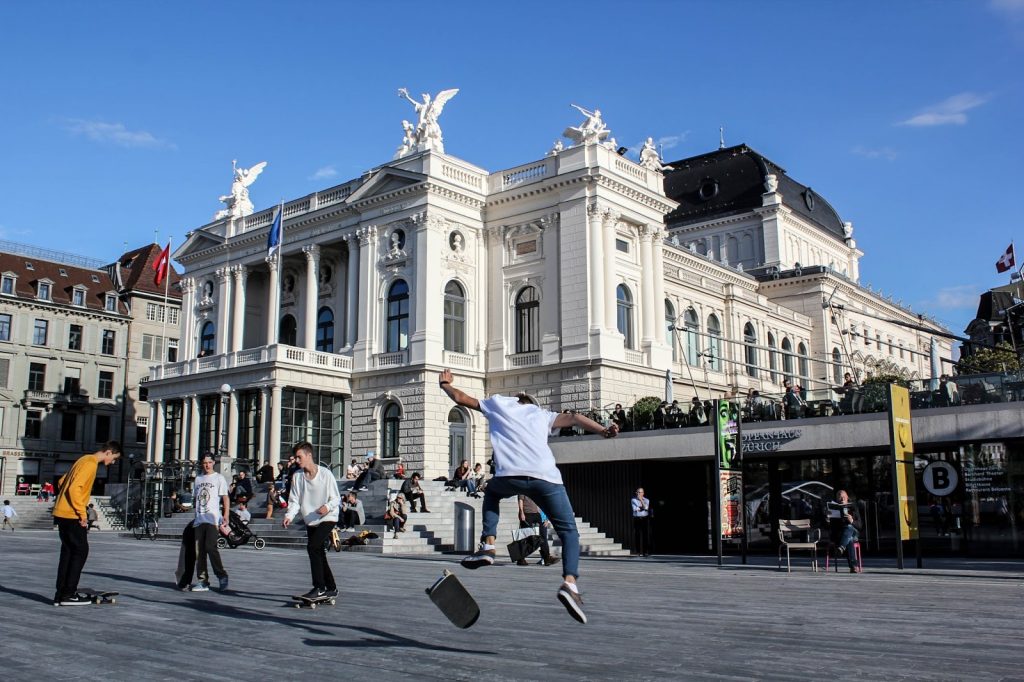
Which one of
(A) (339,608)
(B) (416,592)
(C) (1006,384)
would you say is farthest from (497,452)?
(C) (1006,384)

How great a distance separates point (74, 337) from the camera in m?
70.9

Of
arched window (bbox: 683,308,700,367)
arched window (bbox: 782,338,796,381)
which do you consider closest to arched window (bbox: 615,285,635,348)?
arched window (bbox: 683,308,700,367)

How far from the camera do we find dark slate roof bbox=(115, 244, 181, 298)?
76000 millimetres

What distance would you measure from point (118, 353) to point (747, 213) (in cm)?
4952

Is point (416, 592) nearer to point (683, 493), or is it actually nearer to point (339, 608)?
point (339, 608)

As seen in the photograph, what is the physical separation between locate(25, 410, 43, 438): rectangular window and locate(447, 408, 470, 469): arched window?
36.9m

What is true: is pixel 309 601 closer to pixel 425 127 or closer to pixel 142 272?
pixel 425 127

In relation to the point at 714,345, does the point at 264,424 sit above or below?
below

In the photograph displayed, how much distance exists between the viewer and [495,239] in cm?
4900

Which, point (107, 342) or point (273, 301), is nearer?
point (273, 301)

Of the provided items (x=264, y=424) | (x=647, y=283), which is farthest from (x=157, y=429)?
(x=647, y=283)

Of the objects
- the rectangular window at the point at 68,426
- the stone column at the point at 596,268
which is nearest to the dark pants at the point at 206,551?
the stone column at the point at 596,268

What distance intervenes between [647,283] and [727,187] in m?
32.1

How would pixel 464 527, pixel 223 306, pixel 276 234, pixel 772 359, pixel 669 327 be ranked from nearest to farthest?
pixel 464 527
pixel 276 234
pixel 669 327
pixel 223 306
pixel 772 359
